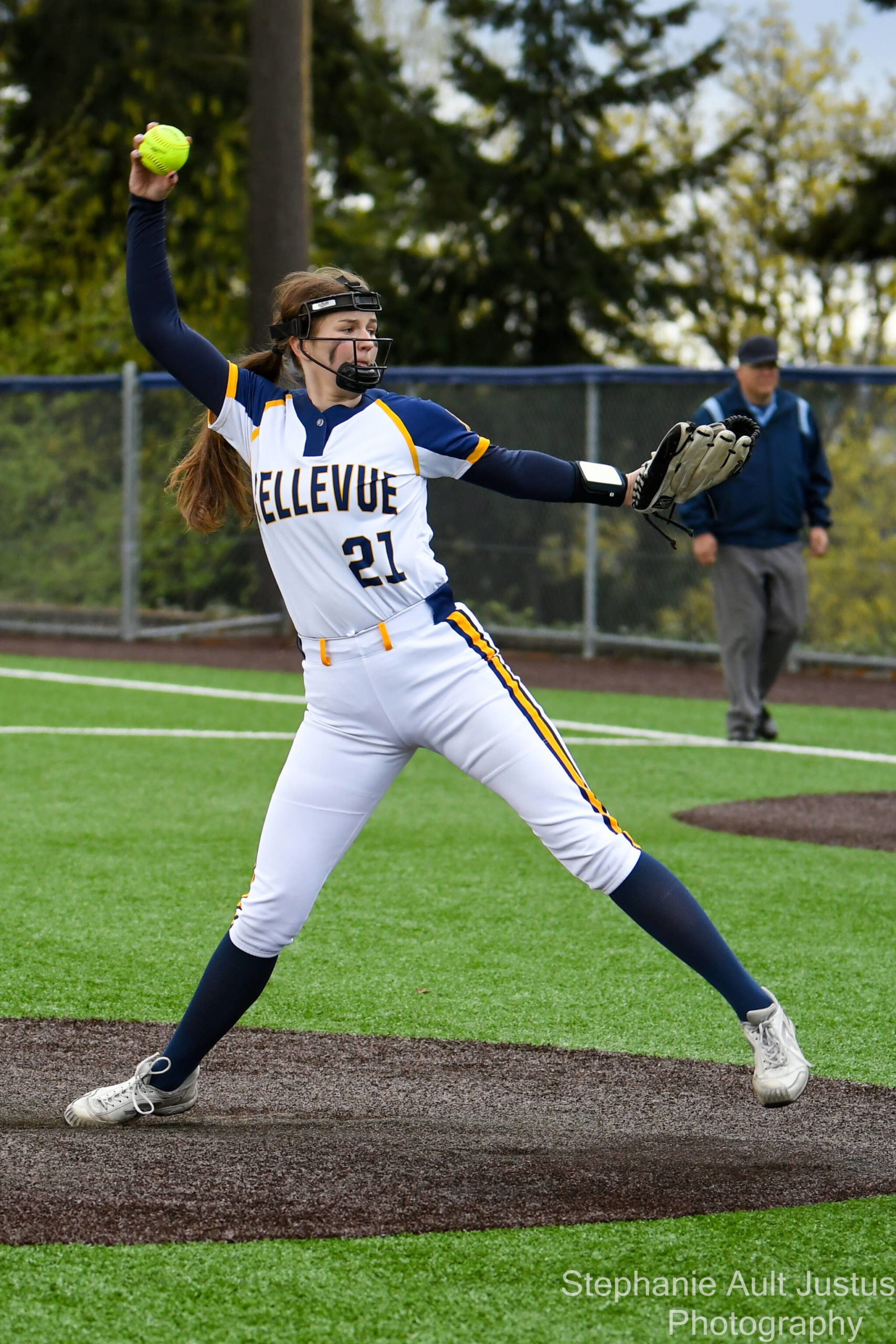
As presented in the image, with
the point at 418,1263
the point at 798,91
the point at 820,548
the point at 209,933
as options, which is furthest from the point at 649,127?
the point at 418,1263

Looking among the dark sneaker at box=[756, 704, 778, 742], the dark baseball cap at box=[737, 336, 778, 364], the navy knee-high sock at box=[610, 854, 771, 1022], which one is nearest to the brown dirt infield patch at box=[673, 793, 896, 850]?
the dark sneaker at box=[756, 704, 778, 742]

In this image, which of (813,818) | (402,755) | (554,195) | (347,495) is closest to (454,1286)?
(402,755)

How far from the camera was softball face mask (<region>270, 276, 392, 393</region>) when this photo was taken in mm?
3922

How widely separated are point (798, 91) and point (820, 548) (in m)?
25.2

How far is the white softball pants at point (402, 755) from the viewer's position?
382cm

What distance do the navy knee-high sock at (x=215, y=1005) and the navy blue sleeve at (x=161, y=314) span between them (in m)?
1.31

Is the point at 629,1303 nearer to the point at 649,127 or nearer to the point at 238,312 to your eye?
the point at 238,312

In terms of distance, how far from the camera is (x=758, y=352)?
32.3 ft

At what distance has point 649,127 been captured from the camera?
3241 centimetres

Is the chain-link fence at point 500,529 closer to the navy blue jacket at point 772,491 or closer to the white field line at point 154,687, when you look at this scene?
the white field line at point 154,687

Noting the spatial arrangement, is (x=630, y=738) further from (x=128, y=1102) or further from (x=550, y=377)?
(x=128, y=1102)

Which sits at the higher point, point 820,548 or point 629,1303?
point 820,548

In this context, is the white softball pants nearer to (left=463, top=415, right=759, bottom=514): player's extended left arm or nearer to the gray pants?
(left=463, top=415, right=759, bottom=514): player's extended left arm

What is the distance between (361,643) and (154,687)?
967cm
